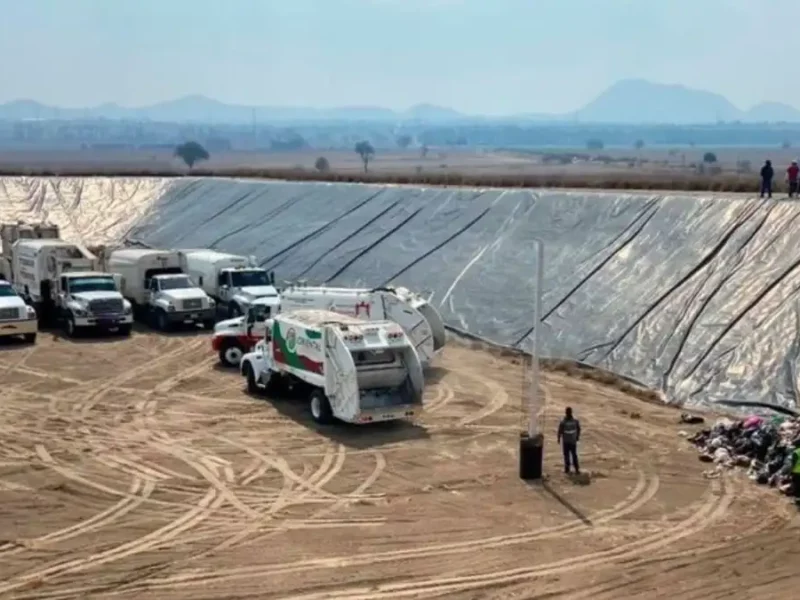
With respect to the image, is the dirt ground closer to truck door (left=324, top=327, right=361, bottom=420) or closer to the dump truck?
truck door (left=324, top=327, right=361, bottom=420)

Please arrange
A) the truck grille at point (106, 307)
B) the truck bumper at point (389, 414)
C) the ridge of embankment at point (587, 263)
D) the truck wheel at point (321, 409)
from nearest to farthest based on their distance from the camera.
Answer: the truck bumper at point (389, 414)
the truck wheel at point (321, 409)
the ridge of embankment at point (587, 263)
the truck grille at point (106, 307)

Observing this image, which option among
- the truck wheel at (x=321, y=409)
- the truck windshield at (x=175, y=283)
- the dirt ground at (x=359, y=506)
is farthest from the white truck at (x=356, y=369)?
the truck windshield at (x=175, y=283)

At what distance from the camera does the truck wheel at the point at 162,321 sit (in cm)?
3503

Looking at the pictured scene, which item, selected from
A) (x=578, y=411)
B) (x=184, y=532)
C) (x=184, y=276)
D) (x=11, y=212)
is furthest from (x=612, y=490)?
(x=11, y=212)

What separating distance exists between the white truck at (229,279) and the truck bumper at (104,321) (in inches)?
143

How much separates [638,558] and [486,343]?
1672 centimetres

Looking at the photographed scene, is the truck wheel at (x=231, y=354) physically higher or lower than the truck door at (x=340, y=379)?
lower

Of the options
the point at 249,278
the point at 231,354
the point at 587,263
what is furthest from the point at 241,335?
the point at 587,263

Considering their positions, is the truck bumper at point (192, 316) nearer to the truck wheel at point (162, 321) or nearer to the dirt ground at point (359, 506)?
the truck wheel at point (162, 321)

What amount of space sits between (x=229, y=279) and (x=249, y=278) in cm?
70

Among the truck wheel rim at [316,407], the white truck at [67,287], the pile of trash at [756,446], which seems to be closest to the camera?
the pile of trash at [756,446]

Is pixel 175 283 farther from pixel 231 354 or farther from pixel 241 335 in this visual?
pixel 241 335

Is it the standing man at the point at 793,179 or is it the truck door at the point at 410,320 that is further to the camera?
the standing man at the point at 793,179

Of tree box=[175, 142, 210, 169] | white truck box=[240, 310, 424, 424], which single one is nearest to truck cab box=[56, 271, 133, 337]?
Result: white truck box=[240, 310, 424, 424]
